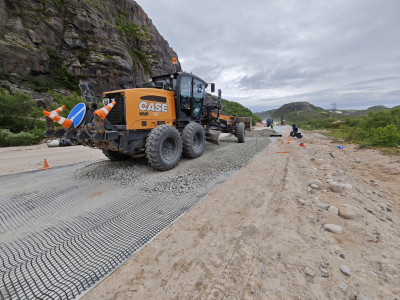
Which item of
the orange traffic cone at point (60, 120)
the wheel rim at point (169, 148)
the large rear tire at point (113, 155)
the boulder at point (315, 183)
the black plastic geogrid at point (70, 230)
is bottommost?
the black plastic geogrid at point (70, 230)

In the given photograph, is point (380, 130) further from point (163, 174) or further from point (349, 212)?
point (163, 174)

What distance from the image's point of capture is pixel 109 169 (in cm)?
449

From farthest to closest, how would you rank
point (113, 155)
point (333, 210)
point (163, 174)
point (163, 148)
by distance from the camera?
1. point (113, 155)
2. point (163, 148)
3. point (163, 174)
4. point (333, 210)

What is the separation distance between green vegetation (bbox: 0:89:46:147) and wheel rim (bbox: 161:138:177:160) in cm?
1013

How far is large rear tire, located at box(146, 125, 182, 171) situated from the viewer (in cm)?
416

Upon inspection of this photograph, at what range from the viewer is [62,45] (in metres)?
25.9

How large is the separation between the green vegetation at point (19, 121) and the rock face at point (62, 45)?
48.6ft

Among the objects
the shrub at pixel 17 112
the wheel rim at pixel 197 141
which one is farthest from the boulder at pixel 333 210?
the shrub at pixel 17 112

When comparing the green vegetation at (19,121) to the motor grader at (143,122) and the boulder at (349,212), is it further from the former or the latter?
the boulder at (349,212)

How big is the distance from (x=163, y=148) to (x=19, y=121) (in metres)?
11.9

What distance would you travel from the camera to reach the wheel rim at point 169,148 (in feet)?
15.4

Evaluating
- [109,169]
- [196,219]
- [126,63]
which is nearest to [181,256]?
[196,219]

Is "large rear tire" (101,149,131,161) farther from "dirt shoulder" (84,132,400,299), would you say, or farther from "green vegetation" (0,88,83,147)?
"green vegetation" (0,88,83,147)

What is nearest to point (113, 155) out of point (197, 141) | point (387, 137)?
point (197, 141)
